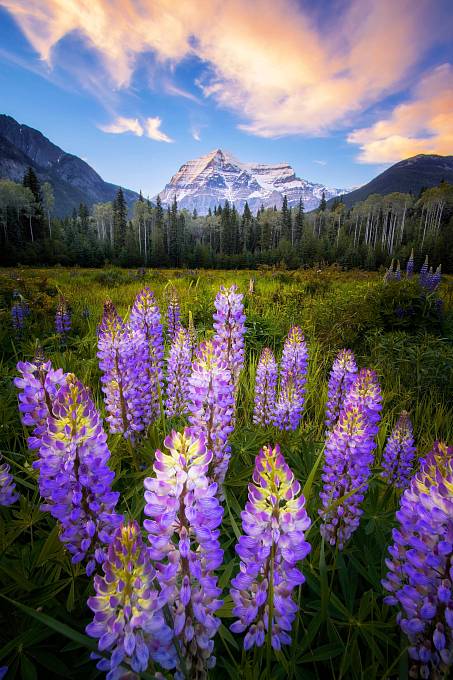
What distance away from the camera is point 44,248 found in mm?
53719

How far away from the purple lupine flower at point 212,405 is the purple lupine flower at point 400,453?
140cm

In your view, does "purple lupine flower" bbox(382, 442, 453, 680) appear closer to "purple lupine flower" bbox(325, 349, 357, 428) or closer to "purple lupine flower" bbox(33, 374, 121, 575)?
"purple lupine flower" bbox(33, 374, 121, 575)

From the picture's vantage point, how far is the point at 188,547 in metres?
0.90

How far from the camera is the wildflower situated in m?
3.21

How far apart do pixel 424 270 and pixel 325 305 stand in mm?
5730

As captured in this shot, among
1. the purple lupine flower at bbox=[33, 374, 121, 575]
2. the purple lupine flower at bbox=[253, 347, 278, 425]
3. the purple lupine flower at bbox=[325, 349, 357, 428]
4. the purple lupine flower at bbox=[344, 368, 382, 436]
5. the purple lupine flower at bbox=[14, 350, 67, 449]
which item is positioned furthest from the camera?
the purple lupine flower at bbox=[253, 347, 278, 425]

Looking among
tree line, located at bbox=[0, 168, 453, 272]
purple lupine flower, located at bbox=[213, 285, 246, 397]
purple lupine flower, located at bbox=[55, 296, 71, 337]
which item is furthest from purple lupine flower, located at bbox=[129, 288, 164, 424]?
tree line, located at bbox=[0, 168, 453, 272]

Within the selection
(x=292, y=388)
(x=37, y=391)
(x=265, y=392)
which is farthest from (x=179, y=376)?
(x=37, y=391)

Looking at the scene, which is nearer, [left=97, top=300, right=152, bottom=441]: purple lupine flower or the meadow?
the meadow

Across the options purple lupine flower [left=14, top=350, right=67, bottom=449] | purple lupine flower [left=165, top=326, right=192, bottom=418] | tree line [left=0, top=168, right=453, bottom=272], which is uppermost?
tree line [left=0, top=168, right=453, bottom=272]

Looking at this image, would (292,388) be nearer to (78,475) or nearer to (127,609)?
(78,475)

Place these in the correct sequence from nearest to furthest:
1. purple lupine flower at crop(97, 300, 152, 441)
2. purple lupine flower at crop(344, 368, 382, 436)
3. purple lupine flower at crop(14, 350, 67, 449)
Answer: purple lupine flower at crop(14, 350, 67, 449)
purple lupine flower at crop(344, 368, 382, 436)
purple lupine flower at crop(97, 300, 152, 441)

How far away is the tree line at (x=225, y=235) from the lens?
180 feet

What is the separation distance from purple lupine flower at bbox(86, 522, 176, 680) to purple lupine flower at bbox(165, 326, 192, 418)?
220 centimetres
